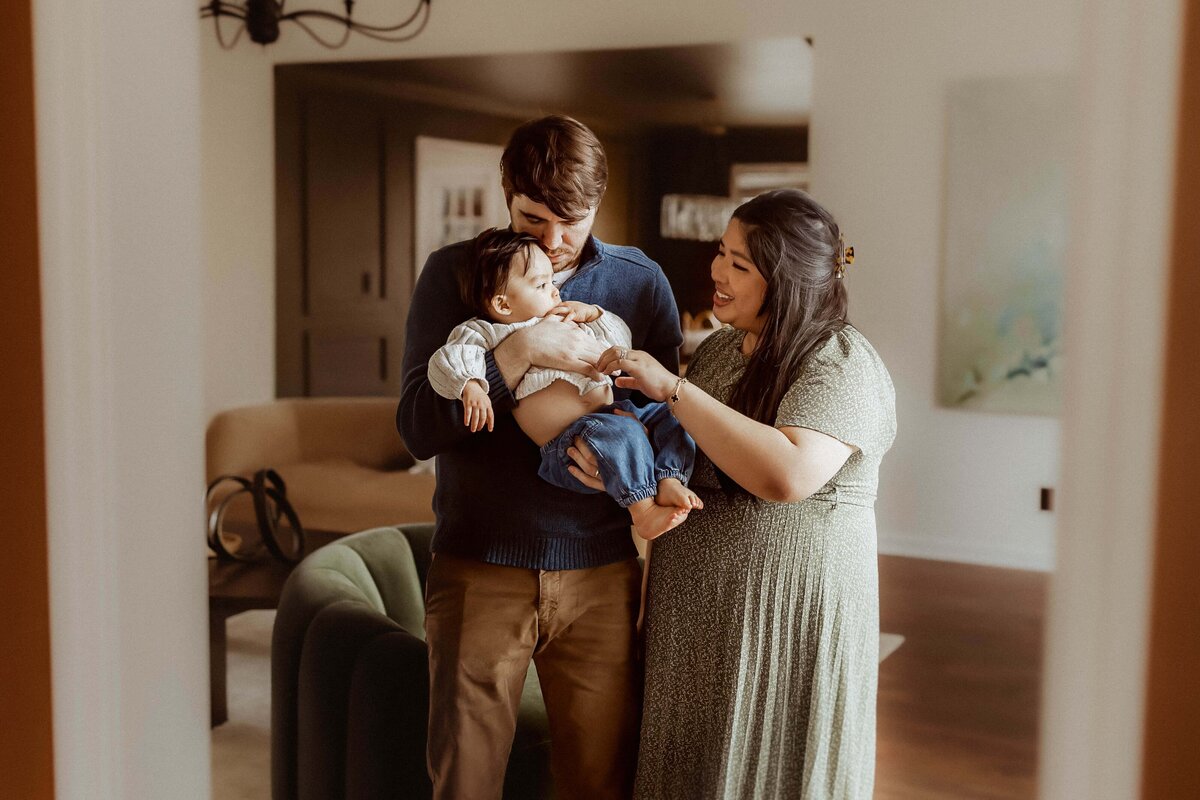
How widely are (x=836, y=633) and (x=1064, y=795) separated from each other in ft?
1.38

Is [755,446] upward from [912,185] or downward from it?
downward

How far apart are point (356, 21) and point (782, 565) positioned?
4.48 m

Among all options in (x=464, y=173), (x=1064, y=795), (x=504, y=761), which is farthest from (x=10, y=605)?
(x=464, y=173)

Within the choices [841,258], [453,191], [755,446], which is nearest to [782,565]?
[755,446]

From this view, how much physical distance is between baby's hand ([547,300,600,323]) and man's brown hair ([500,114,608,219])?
0.37 ft

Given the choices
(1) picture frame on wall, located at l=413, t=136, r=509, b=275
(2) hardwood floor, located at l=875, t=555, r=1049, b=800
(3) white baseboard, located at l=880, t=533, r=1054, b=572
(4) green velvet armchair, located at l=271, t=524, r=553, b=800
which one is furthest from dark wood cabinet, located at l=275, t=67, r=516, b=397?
(4) green velvet armchair, located at l=271, t=524, r=553, b=800

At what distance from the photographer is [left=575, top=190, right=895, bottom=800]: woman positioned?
1373 mm

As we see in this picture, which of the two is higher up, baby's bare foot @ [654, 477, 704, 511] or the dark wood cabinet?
the dark wood cabinet

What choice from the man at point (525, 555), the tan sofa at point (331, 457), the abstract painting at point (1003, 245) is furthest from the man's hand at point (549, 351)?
the abstract painting at point (1003, 245)

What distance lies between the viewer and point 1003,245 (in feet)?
14.9

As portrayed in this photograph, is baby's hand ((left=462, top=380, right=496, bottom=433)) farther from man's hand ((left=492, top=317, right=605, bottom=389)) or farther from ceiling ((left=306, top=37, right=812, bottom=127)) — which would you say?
ceiling ((left=306, top=37, right=812, bottom=127))

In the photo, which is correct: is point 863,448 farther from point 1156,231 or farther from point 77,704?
point 77,704

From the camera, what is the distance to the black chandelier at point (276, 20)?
5.09m

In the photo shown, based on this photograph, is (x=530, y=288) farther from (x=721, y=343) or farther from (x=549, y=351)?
(x=721, y=343)
